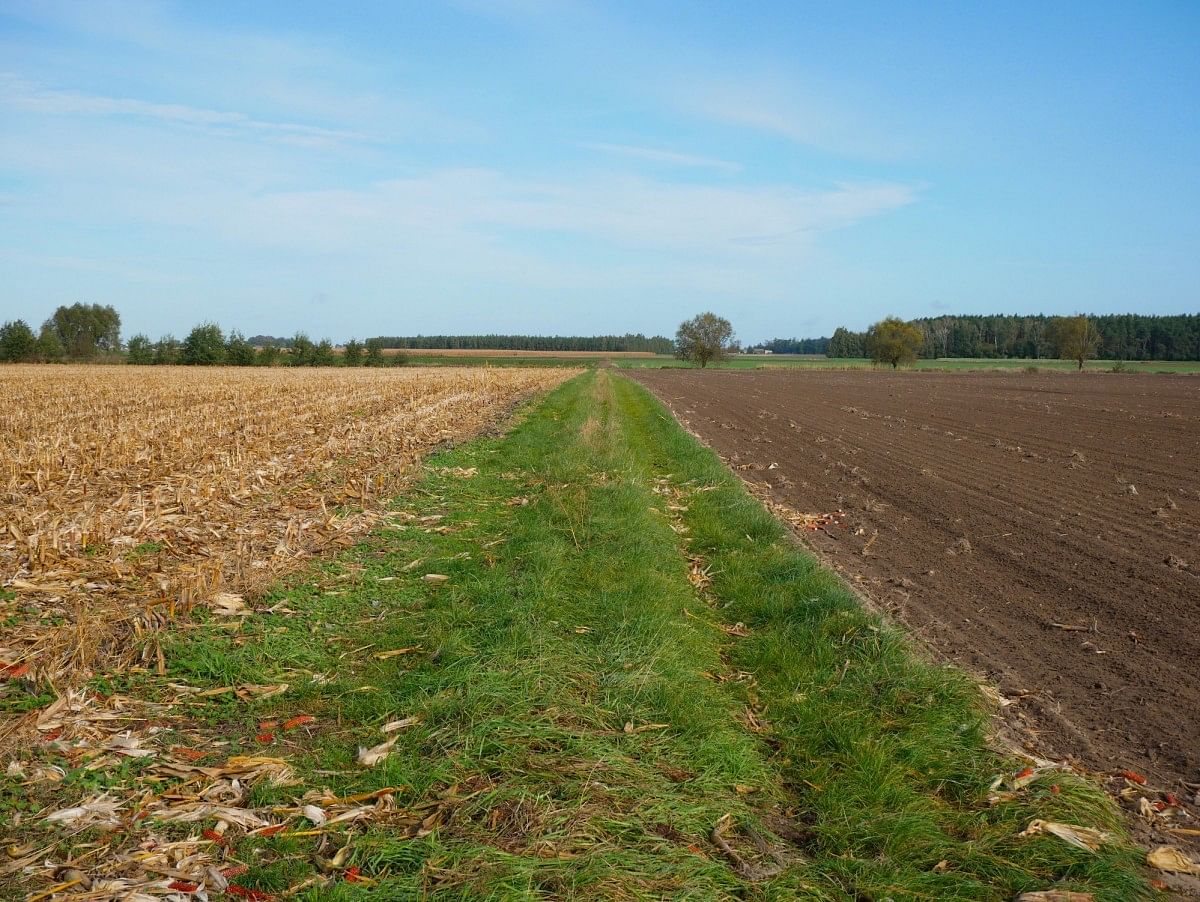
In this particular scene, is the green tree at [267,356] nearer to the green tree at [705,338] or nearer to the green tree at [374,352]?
the green tree at [374,352]

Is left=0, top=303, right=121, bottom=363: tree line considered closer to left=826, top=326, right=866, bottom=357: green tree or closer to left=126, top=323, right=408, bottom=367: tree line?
left=126, top=323, right=408, bottom=367: tree line

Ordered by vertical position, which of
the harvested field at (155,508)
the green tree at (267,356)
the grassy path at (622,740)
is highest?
the green tree at (267,356)

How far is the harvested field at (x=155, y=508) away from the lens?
6496 mm

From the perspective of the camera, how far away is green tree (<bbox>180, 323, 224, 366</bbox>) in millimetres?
84625

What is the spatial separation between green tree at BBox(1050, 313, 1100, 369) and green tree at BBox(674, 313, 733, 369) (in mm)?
48804

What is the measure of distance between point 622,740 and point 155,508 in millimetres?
7775

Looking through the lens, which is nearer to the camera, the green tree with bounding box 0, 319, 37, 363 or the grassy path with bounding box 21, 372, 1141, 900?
the grassy path with bounding box 21, 372, 1141, 900

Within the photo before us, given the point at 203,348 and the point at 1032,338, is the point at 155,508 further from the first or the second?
the point at 1032,338

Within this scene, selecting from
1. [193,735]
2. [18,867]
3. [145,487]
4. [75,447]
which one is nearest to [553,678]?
[193,735]

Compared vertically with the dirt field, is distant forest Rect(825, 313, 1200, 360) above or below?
above

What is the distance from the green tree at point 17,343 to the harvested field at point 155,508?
67.1 metres

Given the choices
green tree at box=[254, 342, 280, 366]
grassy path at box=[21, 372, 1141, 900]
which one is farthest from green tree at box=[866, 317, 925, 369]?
grassy path at box=[21, 372, 1141, 900]

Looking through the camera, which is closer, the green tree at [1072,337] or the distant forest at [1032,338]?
the green tree at [1072,337]

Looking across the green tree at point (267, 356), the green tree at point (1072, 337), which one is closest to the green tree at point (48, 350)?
the green tree at point (267, 356)
